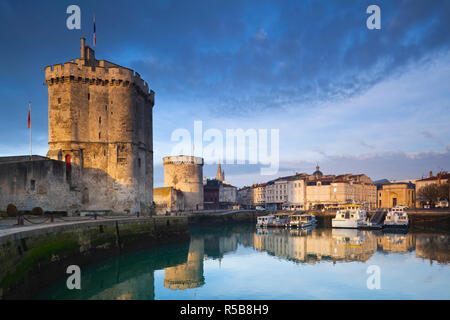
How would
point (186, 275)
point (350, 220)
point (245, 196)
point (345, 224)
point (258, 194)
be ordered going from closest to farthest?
point (186, 275) → point (350, 220) → point (345, 224) → point (258, 194) → point (245, 196)

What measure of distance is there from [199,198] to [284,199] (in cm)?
3666

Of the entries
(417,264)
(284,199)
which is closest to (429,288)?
(417,264)

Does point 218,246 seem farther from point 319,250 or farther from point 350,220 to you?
point 350,220

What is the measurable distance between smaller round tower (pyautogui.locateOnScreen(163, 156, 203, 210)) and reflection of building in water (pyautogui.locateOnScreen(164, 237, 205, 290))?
35.1m

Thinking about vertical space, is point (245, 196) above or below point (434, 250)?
below

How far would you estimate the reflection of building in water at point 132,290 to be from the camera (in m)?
14.6

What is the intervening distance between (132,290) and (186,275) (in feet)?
14.5

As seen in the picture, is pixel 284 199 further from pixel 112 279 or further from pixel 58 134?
pixel 112 279

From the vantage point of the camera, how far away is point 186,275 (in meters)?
19.7

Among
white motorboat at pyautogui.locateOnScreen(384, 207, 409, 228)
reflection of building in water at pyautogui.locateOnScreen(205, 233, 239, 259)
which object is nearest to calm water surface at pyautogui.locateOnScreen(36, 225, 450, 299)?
reflection of building in water at pyautogui.locateOnScreen(205, 233, 239, 259)

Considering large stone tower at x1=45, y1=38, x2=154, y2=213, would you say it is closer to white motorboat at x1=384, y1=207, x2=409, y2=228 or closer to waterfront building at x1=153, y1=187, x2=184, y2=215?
waterfront building at x1=153, y1=187, x2=184, y2=215

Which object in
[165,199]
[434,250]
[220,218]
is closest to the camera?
[434,250]

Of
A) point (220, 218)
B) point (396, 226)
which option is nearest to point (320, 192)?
point (220, 218)
